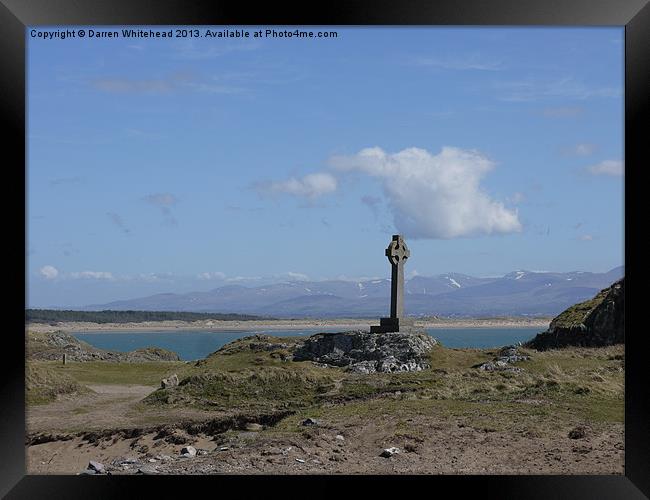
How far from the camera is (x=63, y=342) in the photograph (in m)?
31.3

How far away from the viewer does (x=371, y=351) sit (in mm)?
19750

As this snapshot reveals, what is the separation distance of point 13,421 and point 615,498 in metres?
6.01

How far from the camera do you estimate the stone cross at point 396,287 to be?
20.3 m

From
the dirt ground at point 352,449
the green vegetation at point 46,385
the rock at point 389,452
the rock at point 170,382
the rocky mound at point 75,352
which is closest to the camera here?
the dirt ground at point 352,449

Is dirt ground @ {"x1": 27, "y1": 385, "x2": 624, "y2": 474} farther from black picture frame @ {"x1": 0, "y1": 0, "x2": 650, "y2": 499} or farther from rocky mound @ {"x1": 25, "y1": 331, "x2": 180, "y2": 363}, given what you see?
rocky mound @ {"x1": 25, "y1": 331, "x2": 180, "y2": 363}

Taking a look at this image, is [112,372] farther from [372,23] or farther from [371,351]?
[372,23]

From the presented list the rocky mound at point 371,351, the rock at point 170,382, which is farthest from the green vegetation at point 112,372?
the rocky mound at point 371,351

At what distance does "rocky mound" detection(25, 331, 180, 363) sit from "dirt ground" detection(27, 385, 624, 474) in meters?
14.2

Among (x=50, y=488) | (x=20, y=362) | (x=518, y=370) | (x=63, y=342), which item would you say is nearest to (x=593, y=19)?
(x=20, y=362)

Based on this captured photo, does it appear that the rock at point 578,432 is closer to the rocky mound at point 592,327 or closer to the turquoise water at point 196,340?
the rocky mound at point 592,327

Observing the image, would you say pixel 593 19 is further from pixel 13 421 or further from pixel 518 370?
pixel 518 370

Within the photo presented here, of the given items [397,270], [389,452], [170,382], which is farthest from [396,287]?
[389,452]

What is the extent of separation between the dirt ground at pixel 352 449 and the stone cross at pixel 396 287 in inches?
243

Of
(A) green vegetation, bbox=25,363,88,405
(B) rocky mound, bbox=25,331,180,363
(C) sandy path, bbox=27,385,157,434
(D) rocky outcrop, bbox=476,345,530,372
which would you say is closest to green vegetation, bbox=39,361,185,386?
(A) green vegetation, bbox=25,363,88,405
